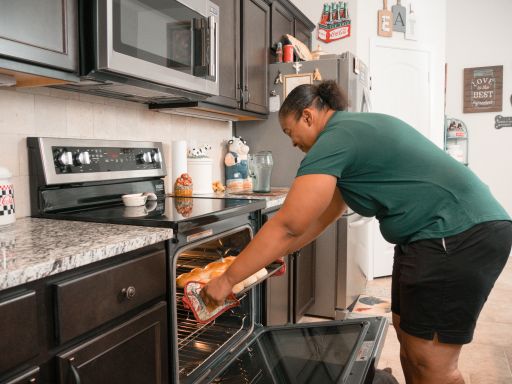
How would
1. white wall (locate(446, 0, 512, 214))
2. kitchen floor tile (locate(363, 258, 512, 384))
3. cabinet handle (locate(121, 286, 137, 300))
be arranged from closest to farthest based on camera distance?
cabinet handle (locate(121, 286, 137, 300)) → kitchen floor tile (locate(363, 258, 512, 384)) → white wall (locate(446, 0, 512, 214))

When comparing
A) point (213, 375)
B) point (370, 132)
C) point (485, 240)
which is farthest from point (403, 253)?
point (213, 375)

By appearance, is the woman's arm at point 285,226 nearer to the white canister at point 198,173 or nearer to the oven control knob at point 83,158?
the oven control knob at point 83,158

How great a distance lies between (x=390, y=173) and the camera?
1343mm

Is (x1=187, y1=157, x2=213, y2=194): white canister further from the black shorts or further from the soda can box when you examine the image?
the soda can box

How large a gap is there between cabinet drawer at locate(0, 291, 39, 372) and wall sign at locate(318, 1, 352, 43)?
132 inches

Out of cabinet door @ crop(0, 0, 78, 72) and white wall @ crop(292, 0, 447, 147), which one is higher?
white wall @ crop(292, 0, 447, 147)

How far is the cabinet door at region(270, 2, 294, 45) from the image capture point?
294cm

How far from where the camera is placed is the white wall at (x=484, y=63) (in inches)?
189

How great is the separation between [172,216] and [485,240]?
38.6 inches

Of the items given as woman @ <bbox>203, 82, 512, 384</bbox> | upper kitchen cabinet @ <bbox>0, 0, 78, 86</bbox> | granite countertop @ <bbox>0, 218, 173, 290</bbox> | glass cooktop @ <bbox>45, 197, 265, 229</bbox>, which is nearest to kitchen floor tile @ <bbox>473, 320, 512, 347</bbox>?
woman @ <bbox>203, 82, 512, 384</bbox>

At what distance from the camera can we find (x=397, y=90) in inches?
156

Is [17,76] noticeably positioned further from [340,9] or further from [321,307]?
[340,9]

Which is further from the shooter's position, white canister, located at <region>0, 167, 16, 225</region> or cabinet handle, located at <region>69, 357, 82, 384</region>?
white canister, located at <region>0, 167, 16, 225</region>

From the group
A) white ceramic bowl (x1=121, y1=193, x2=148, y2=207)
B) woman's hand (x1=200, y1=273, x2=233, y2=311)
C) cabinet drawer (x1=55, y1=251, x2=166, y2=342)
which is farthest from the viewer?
white ceramic bowl (x1=121, y1=193, x2=148, y2=207)
